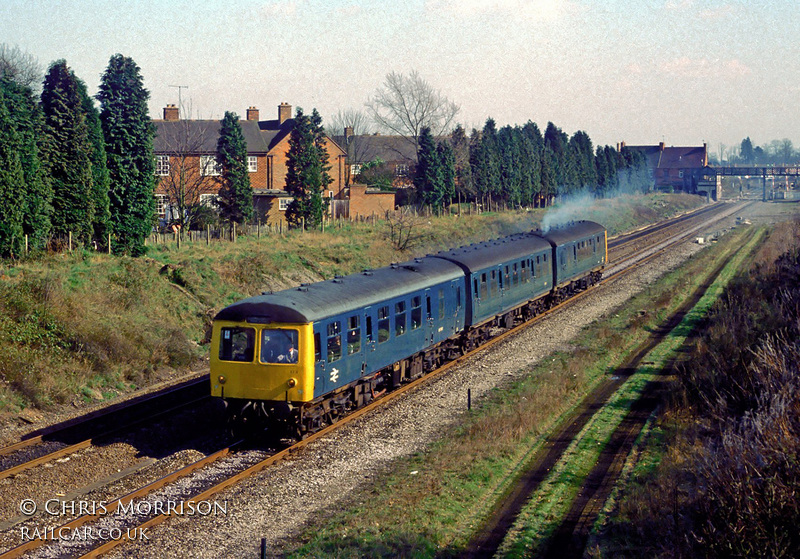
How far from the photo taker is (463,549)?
444 inches

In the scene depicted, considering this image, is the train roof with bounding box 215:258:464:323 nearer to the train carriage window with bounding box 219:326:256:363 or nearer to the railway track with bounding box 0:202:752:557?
the train carriage window with bounding box 219:326:256:363

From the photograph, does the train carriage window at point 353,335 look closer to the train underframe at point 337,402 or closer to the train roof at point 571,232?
the train underframe at point 337,402

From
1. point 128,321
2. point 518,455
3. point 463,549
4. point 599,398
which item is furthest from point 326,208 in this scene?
point 463,549

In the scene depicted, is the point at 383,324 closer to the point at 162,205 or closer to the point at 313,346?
the point at 313,346

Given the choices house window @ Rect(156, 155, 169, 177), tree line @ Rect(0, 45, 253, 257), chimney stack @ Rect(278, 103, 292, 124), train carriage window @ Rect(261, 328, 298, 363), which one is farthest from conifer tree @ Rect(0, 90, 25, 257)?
chimney stack @ Rect(278, 103, 292, 124)

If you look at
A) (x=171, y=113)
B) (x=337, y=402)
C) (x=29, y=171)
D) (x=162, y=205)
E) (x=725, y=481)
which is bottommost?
(x=337, y=402)

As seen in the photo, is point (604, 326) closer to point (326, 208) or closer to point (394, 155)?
point (326, 208)

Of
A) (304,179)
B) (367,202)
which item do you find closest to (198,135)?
(304,179)

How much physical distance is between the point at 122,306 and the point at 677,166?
148552 millimetres

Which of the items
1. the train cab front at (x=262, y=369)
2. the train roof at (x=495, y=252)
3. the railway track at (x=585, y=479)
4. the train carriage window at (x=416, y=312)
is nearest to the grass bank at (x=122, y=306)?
the train cab front at (x=262, y=369)

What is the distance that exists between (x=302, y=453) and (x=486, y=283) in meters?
11.6

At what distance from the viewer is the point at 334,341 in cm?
1644

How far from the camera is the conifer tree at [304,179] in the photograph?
168ft

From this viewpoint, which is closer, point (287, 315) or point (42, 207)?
point (287, 315)
